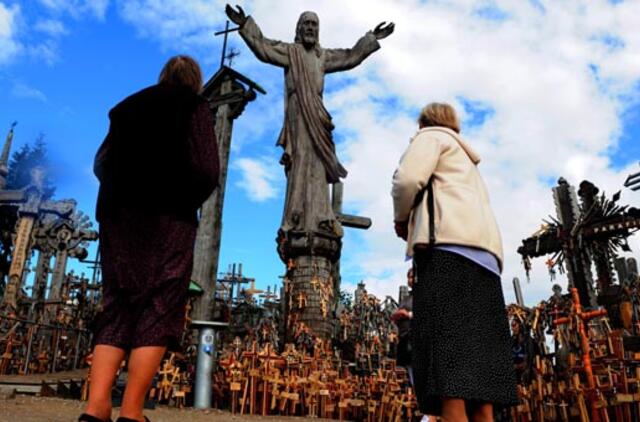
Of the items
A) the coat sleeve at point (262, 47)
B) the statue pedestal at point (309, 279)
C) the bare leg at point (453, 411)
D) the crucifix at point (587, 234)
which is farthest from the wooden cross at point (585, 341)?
the crucifix at point (587, 234)

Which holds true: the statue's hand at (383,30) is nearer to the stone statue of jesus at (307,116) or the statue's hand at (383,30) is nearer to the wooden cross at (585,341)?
the stone statue of jesus at (307,116)

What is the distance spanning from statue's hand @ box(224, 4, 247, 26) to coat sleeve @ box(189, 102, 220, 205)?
7017 mm

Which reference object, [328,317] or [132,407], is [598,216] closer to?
[328,317]

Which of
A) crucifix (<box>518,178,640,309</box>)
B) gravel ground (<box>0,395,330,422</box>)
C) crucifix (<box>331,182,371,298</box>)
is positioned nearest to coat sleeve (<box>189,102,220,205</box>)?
gravel ground (<box>0,395,330,422</box>)

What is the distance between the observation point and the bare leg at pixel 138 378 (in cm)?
192

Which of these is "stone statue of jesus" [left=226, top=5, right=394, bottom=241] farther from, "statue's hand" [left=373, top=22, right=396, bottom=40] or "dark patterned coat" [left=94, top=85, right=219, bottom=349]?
"dark patterned coat" [left=94, top=85, right=219, bottom=349]

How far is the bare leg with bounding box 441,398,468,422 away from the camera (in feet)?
5.98

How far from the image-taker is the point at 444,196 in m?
2.09

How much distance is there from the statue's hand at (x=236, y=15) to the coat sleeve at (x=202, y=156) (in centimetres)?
702

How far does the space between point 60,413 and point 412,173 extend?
3.72m

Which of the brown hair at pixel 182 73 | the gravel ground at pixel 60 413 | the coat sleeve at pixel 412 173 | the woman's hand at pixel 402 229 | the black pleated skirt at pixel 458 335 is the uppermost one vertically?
the brown hair at pixel 182 73

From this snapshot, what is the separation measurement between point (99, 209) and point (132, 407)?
2.71ft

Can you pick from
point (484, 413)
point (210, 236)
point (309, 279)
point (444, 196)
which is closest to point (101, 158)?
point (444, 196)

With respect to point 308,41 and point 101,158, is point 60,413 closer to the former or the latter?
point 101,158
